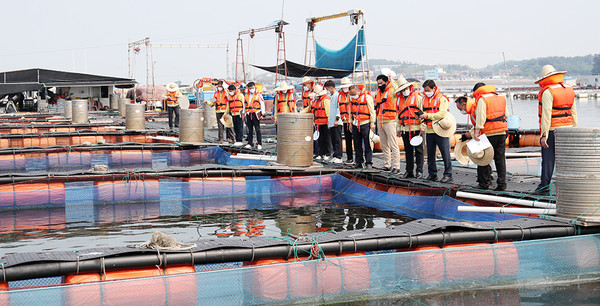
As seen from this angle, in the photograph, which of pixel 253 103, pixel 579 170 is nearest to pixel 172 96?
pixel 253 103

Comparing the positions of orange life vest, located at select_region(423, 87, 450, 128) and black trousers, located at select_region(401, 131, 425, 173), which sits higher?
orange life vest, located at select_region(423, 87, 450, 128)

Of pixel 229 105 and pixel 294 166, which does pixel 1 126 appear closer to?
pixel 229 105

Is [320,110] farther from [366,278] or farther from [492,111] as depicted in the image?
[366,278]

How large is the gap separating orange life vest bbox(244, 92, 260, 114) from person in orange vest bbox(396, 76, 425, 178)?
7.10 metres

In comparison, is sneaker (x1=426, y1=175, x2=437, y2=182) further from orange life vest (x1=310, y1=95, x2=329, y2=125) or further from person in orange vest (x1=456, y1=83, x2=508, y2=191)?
orange life vest (x1=310, y1=95, x2=329, y2=125)

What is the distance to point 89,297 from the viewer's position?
5957mm

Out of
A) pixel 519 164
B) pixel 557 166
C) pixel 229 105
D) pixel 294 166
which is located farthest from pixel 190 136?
pixel 557 166

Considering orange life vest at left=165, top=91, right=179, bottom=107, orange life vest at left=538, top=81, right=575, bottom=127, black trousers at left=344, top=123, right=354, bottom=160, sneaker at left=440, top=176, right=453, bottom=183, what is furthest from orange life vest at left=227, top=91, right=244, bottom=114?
orange life vest at left=538, top=81, right=575, bottom=127

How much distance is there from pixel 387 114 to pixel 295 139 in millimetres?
2096

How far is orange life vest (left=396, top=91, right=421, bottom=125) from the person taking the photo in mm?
12375

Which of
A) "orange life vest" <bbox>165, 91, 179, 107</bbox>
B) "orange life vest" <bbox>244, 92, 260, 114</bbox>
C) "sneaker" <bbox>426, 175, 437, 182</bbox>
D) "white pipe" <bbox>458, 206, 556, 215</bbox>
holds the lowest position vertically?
"white pipe" <bbox>458, 206, 556, 215</bbox>

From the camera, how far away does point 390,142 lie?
535 inches

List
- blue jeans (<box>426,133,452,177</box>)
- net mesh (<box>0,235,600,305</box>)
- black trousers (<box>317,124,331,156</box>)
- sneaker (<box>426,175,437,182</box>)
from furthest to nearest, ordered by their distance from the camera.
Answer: black trousers (<box>317,124,331,156</box>)
sneaker (<box>426,175,437,182</box>)
blue jeans (<box>426,133,452,177</box>)
net mesh (<box>0,235,600,305</box>)

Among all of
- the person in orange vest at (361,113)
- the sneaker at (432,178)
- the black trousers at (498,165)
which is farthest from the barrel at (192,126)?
the black trousers at (498,165)
